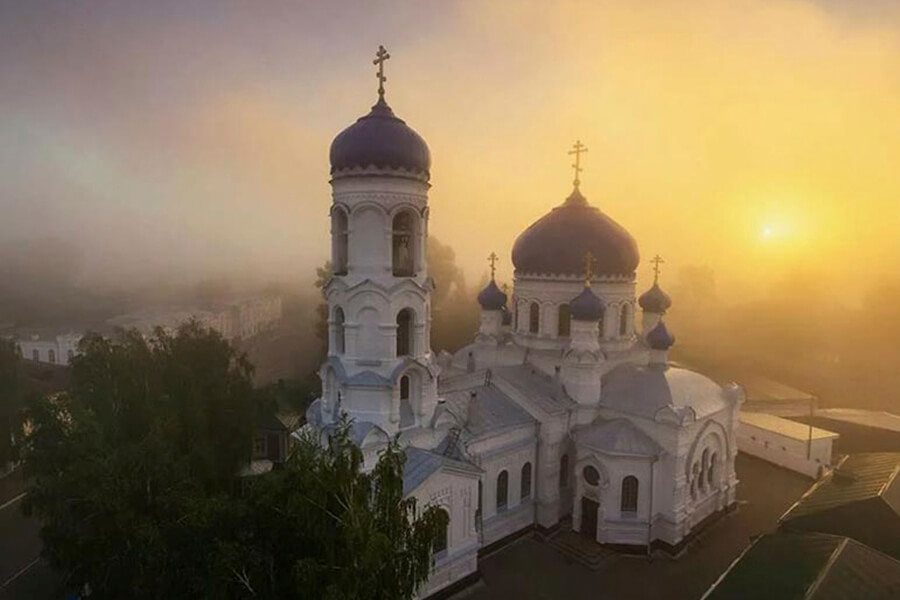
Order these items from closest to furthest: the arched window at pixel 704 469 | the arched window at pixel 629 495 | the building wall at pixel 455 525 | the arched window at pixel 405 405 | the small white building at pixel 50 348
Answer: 1. the building wall at pixel 455 525
2. the arched window at pixel 405 405
3. the arched window at pixel 629 495
4. the arched window at pixel 704 469
5. the small white building at pixel 50 348

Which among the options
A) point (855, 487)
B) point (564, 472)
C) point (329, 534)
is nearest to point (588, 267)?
point (564, 472)

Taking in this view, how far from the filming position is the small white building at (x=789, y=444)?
921 inches

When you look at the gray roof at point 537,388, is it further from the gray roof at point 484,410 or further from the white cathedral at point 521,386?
the gray roof at point 484,410

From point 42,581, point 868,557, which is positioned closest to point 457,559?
point 868,557

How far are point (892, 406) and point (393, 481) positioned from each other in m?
40.4

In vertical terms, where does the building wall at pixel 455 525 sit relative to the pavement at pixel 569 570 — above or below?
above

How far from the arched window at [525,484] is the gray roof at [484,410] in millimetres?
1577

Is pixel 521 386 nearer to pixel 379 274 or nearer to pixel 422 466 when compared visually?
pixel 422 466

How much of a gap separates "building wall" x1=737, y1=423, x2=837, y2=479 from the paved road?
27.7 meters

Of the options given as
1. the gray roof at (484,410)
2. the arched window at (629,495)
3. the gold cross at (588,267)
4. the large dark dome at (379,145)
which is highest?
the large dark dome at (379,145)

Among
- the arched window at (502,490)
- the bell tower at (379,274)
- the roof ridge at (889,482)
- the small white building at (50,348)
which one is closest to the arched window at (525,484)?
the arched window at (502,490)

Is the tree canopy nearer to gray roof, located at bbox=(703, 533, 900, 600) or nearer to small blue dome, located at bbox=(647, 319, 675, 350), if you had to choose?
gray roof, located at bbox=(703, 533, 900, 600)

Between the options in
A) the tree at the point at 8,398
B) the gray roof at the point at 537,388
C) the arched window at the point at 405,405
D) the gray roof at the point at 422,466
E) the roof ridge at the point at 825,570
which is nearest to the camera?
the roof ridge at the point at 825,570

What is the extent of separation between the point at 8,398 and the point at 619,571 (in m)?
24.6
